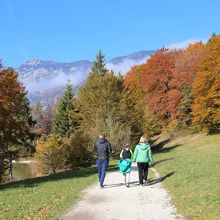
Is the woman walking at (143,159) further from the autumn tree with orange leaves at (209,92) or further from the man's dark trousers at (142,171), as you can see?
the autumn tree with orange leaves at (209,92)

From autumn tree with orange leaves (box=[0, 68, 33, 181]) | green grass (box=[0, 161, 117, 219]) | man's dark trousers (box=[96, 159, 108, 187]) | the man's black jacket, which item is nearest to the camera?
green grass (box=[0, 161, 117, 219])

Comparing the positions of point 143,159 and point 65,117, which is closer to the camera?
point 143,159

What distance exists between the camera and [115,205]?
14.9 m

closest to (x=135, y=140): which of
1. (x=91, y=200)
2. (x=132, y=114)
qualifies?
(x=132, y=114)

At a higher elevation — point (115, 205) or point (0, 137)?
point (0, 137)

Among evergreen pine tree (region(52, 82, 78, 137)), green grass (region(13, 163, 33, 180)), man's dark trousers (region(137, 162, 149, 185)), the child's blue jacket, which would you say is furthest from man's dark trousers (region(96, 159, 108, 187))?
evergreen pine tree (region(52, 82, 78, 137))

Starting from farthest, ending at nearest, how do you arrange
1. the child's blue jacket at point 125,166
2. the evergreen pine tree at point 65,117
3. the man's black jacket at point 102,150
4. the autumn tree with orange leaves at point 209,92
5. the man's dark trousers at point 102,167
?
the evergreen pine tree at point 65,117 → the autumn tree with orange leaves at point 209,92 → the child's blue jacket at point 125,166 → the man's black jacket at point 102,150 → the man's dark trousers at point 102,167

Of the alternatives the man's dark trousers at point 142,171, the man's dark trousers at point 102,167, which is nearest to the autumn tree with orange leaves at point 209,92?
the man's dark trousers at point 142,171

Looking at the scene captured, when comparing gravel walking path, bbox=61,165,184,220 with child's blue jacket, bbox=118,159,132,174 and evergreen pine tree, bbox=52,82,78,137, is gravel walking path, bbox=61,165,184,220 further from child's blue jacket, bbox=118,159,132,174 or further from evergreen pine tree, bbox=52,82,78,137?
evergreen pine tree, bbox=52,82,78,137

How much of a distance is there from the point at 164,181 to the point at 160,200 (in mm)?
5455

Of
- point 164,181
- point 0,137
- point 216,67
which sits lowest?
point 164,181

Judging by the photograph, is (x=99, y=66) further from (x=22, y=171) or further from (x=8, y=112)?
(x=8, y=112)

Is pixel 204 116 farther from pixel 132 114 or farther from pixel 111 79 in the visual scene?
pixel 111 79

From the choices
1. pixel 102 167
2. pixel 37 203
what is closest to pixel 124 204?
pixel 37 203
